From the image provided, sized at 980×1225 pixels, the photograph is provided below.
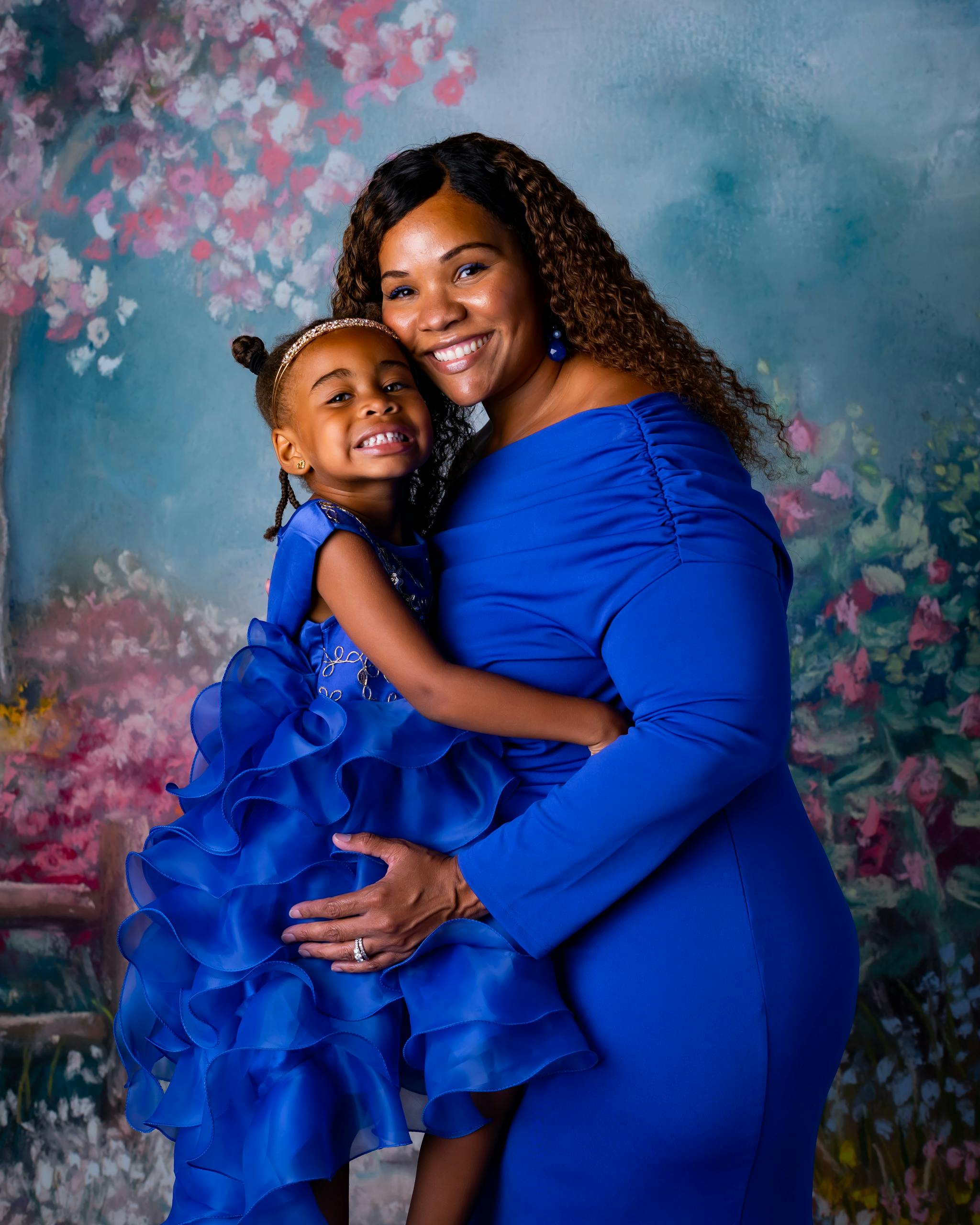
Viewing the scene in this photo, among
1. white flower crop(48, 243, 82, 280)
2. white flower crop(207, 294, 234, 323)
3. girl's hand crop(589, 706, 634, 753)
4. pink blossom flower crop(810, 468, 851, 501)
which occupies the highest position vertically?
white flower crop(48, 243, 82, 280)

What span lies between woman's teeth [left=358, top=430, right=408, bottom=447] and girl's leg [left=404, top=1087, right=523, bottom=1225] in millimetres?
1000

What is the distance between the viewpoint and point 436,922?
1639mm

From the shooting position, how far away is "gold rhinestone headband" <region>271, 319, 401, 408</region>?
201 centimetres

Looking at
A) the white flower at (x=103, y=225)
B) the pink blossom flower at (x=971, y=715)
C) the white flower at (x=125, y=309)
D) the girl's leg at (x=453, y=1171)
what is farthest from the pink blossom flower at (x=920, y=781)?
the white flower at (x=103, y=225)

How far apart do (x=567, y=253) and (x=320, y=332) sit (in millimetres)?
434

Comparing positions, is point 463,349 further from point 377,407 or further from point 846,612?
point 846,612

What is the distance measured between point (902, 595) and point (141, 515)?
2149 millimetres

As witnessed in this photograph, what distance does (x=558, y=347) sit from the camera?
1968 millimetres

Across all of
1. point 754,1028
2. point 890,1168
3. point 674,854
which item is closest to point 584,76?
point 674,854

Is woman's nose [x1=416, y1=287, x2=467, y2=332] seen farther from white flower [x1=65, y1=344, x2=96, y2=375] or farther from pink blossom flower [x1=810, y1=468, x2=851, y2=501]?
white flower [x1=65, y1=344, x2=96, y2=375]

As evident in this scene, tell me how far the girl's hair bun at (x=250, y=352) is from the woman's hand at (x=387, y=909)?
96 centimetres

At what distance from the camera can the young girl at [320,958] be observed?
5.13 ft

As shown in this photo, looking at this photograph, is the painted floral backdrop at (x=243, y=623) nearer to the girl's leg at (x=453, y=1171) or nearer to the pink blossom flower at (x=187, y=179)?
the pink blossom flower at (x=187, y=179)

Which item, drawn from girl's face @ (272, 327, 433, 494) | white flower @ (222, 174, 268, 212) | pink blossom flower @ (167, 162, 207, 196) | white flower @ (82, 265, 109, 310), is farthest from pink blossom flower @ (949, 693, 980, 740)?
white flower @ (82, 265, 109, 310)
